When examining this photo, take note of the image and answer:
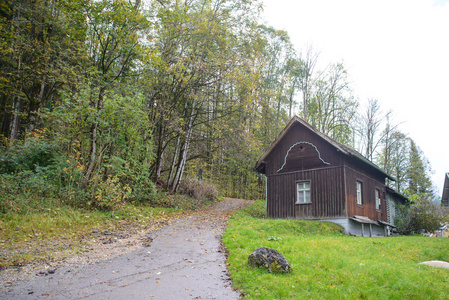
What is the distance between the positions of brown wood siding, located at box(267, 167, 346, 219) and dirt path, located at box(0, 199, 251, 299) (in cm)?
1015

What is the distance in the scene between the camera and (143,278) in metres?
6.61

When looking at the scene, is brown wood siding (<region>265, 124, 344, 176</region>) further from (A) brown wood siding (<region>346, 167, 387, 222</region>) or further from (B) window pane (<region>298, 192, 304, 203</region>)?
(B) window pane (<region>298, 192, 304, 203</region>)

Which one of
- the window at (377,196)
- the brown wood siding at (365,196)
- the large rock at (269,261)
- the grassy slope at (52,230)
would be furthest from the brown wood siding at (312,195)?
the large rock at (269,261)

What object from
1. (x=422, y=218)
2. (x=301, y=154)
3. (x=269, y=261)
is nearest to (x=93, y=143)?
(x=269, y=261)

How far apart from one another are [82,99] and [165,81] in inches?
285

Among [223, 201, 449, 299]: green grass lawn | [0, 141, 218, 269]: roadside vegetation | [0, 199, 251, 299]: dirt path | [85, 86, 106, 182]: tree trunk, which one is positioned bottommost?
[0, 199, 251, 299]: dirt path

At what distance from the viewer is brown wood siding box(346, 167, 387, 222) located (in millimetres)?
17594

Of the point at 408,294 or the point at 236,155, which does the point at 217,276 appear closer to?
the point at 408,294

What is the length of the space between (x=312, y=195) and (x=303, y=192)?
68cm

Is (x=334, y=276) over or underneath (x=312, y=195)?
underneath

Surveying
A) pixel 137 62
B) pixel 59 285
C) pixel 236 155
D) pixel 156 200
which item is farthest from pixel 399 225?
pixel 59 285

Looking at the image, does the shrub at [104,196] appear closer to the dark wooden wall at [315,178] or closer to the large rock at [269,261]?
the large rock at [269,261]

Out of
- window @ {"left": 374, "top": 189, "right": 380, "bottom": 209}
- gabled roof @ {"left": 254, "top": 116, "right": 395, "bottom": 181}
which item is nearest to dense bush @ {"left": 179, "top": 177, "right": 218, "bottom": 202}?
gabled roof @ {"left": 254, "top": 116, "right": 395, "bottom": 181}

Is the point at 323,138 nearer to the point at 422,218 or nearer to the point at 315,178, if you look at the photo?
the point at 315,178
